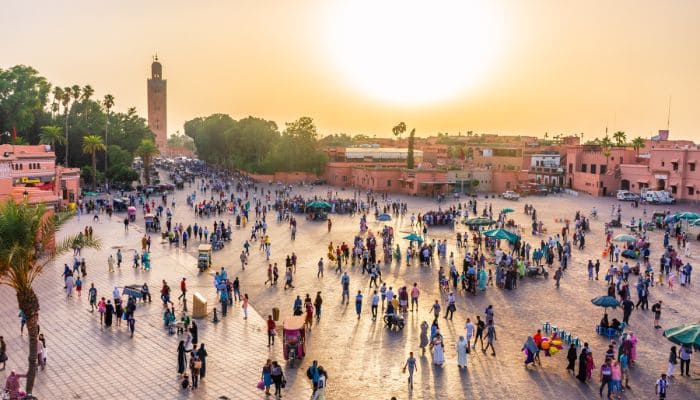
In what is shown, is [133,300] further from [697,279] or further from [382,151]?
[382,151]

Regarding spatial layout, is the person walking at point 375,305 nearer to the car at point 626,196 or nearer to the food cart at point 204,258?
the food cart at point 204,258

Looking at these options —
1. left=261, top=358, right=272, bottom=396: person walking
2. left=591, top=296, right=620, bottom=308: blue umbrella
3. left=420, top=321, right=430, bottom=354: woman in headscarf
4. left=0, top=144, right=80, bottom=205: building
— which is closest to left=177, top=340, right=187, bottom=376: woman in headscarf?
left=261, top=358, right=272, bottom=396: person walking

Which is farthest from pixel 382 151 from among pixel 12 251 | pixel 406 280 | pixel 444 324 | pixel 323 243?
pixel 12 251

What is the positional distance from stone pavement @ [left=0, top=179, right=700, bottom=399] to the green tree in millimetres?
39220

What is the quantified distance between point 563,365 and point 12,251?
12274 mm

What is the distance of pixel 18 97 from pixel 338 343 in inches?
2108

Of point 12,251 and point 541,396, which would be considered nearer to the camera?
point 12,251

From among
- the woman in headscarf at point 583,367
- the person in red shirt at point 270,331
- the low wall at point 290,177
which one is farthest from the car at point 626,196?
the person in red shirt at point 270,331

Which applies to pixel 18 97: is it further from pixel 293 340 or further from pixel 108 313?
pixel 293 340

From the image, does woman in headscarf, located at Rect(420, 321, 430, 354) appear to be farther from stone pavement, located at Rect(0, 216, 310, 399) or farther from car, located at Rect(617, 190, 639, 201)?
car, located at Rect(617, 190, 639, 201)

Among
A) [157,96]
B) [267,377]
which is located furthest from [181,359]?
[157,96]

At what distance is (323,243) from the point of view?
3070cm

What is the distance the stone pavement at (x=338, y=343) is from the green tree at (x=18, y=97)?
3922cm

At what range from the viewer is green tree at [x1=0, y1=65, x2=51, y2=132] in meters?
55.6
